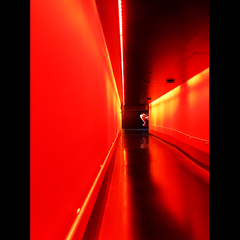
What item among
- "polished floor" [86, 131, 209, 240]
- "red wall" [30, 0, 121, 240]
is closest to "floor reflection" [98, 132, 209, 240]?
"polished floor" [86, 131, 209, 240]

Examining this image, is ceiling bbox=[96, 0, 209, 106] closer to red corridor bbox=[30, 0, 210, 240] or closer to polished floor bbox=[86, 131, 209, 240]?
red corridor bbox=[30, 0, 210, 240]

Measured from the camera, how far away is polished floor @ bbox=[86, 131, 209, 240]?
6.43 ft

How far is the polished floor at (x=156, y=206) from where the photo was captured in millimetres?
1961

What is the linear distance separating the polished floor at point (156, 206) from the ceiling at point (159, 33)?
3.26 metres

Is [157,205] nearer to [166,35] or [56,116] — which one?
[56,116]

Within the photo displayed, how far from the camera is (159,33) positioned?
2.73 m

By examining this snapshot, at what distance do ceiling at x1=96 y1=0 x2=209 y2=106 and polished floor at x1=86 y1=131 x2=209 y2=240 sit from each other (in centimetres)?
326

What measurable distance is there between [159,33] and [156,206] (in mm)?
3288

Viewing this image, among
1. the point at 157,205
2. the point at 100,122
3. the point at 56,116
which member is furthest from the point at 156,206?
the point at 56,116

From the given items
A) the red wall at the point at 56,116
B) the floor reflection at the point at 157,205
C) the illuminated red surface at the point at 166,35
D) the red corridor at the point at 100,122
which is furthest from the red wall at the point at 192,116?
the red wall at the point at 56,116

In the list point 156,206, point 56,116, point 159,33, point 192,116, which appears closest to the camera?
point 56,116
